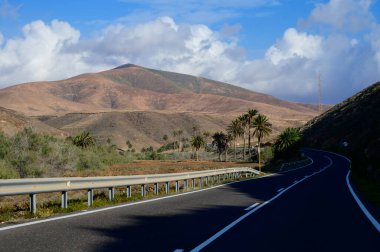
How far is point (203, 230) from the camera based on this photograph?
1018cm

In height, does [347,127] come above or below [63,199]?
above

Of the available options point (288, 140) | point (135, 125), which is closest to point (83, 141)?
point (288, 140)

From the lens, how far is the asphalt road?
837 cm

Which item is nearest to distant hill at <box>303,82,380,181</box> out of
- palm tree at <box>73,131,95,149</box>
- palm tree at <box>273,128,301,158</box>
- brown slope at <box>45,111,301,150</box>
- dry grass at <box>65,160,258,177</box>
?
palm tree at <box>273,128,301,158</box>

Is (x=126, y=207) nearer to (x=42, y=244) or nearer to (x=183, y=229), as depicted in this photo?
→ (x=183, y=229)

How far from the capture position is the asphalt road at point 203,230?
8367 millimetres

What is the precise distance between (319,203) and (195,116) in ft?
527

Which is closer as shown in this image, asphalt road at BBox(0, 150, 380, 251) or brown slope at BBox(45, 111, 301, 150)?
asphalt road at BBox(0, 150, 380, 251)

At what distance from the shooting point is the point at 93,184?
14.9 m

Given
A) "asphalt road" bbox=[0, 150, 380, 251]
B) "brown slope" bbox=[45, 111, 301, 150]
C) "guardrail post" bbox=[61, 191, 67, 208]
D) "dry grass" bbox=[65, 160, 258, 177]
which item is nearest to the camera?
"asphalt road" bbox=[0, 150, 380, 251]

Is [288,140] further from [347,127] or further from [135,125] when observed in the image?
[135,125]

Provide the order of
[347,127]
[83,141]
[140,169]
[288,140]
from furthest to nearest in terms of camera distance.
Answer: [347,127]
[288,140]
[83,141]
[140,169]

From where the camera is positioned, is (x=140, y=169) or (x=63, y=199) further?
(x=140, y=169)

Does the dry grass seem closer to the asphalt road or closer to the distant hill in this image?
the distant hill
